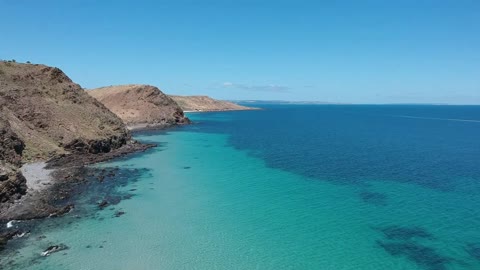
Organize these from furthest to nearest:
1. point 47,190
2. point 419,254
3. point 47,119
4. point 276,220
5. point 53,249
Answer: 1. point 47,119
2. point 47,190
3. point 276,220
4. point 53,249
5. point 419,254

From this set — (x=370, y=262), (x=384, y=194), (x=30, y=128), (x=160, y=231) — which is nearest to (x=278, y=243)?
(x=370, y=262)

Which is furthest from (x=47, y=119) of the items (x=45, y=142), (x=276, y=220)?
(x=276, y=220)

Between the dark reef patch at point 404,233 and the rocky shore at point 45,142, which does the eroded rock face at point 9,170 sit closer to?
the rocky shore at point 45,142

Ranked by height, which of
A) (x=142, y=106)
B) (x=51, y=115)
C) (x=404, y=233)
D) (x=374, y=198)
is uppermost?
(x=142, y=106)

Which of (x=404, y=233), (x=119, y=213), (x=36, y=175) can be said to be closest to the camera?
(x=404, y=233)

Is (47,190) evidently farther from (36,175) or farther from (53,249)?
(53,249)

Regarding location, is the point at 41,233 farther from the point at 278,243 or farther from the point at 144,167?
the point at 144,167

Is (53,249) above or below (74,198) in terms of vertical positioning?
below
